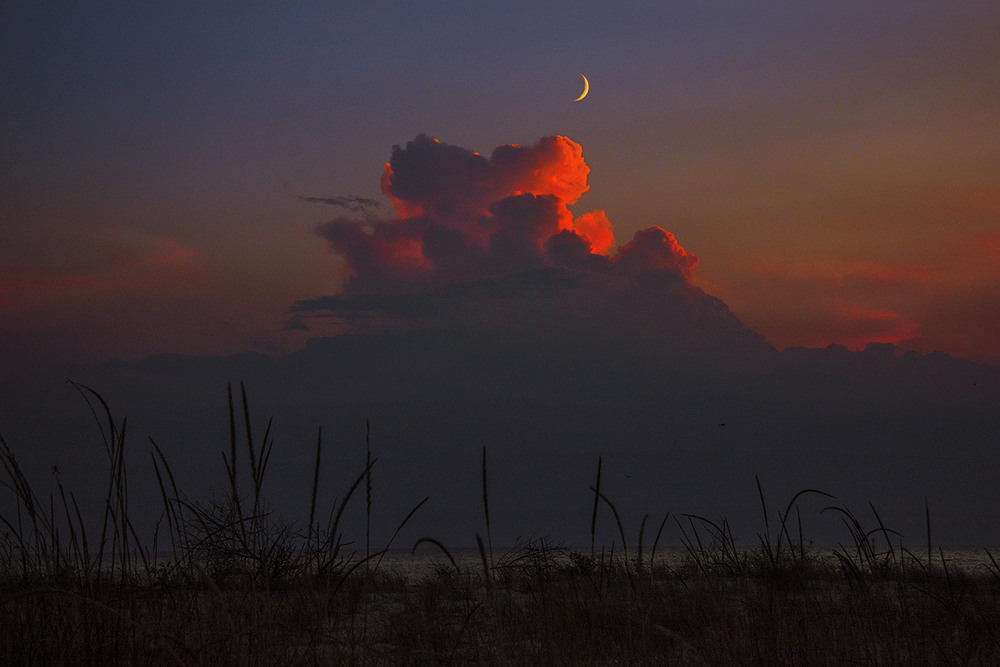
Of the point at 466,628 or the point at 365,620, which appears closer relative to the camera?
the point at 365,620

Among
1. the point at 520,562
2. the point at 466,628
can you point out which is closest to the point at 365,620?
the point at 466,628

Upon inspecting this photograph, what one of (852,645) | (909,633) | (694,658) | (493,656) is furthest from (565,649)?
(909,633)

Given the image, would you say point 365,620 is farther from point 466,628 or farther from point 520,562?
point 520,562

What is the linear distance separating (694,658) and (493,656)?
4.60 ft

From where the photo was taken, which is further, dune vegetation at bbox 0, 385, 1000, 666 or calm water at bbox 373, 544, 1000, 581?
calm water at bbox 373, 544, 1000, 581

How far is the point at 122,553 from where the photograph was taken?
12.2ft

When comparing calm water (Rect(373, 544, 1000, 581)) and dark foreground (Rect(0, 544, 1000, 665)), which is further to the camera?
calm water (Rect(373, 544, 1000, 581))

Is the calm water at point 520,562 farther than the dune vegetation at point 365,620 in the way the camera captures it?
Yes

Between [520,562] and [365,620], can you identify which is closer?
[365,620]

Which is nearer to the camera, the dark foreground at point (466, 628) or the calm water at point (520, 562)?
the dark foreground at point (466, 628)

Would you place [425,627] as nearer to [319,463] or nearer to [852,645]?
[852,645]

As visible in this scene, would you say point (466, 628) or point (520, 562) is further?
point (520, 562)

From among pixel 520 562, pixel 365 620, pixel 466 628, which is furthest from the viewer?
pixel 520 562

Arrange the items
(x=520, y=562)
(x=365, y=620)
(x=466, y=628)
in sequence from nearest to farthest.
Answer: (x=365, y=620), (x=466, y=628), (x=520, y=562)
